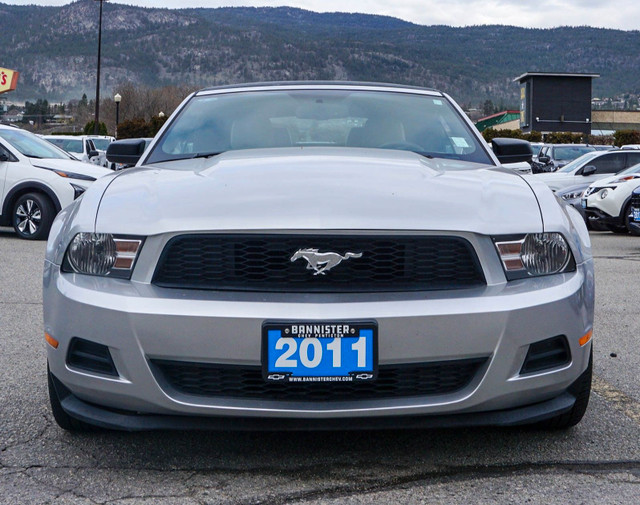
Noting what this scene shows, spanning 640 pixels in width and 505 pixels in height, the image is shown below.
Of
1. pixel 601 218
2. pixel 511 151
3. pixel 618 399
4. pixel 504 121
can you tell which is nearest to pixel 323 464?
pixel 618 399

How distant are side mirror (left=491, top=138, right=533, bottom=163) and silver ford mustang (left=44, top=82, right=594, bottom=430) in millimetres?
1365

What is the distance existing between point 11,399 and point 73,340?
46.1 inches

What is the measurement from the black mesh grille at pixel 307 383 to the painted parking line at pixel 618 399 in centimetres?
118

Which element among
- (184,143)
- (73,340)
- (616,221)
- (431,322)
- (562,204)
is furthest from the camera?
(616,221)

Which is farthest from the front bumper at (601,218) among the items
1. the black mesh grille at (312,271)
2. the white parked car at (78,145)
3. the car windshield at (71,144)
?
the car windshield at (71,144)

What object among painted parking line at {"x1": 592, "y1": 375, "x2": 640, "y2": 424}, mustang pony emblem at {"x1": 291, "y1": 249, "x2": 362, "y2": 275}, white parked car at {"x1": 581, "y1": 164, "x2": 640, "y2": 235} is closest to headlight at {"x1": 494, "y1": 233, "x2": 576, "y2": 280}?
mustang pony emblem at {"x1": 291, "y1": 249, "x2": 362, "y2": 275}

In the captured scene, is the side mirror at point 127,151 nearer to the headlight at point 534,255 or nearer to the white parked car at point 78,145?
the headlight at point 534,255

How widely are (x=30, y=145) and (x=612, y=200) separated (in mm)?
8784

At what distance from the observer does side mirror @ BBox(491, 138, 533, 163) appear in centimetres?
450

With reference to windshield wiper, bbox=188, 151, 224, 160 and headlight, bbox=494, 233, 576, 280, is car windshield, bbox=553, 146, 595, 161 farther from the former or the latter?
headlight, bbox=494, 233, 576, 280

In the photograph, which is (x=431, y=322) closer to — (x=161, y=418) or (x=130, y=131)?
(x=161, y=418)

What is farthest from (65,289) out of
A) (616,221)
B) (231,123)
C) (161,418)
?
(616,221)

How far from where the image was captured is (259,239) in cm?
286

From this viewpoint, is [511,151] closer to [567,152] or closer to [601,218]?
[601,218]
